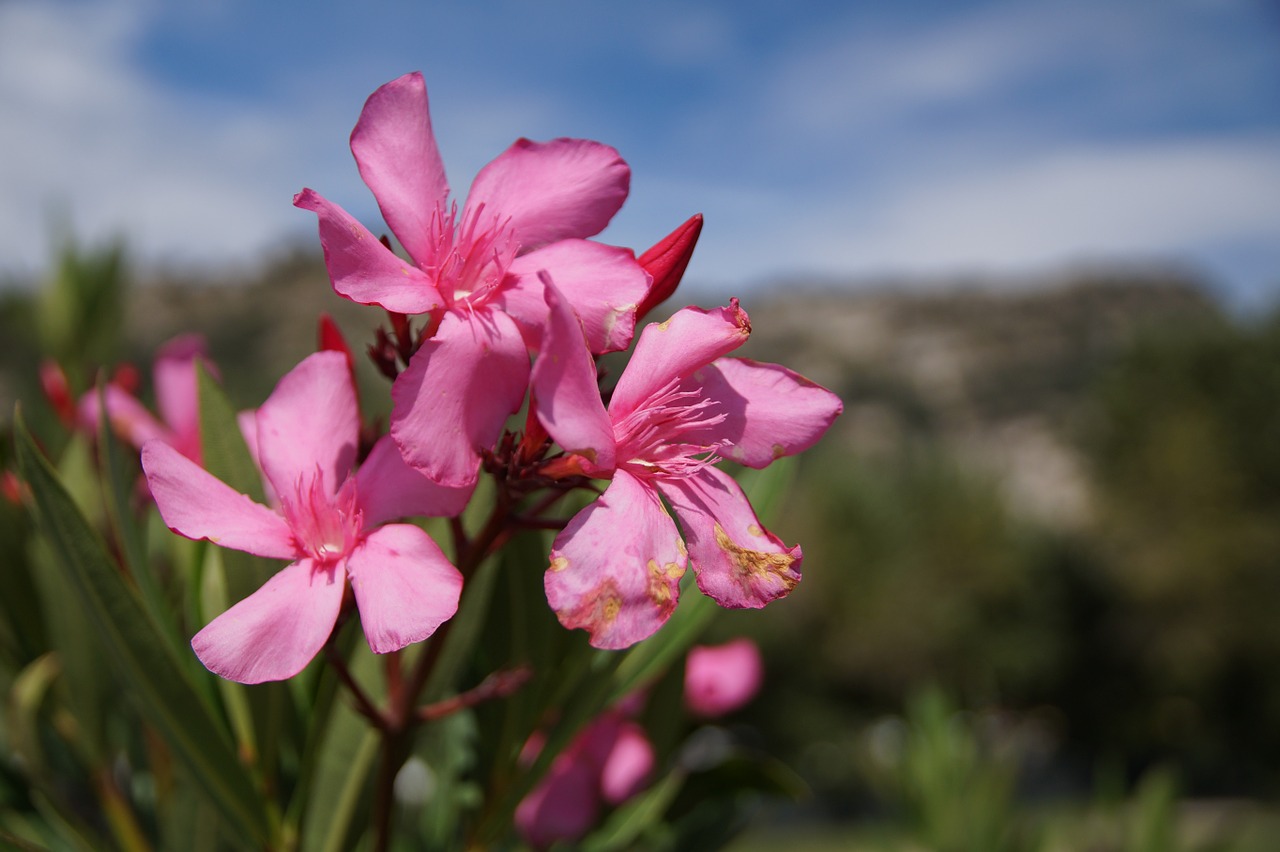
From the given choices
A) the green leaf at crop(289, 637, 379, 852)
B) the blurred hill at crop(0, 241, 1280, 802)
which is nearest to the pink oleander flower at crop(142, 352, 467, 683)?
the green leaf at crop(289, 637, 379, 852)

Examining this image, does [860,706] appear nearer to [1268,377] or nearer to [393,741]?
[1268,377]

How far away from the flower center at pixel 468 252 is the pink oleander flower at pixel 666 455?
126 millimetres

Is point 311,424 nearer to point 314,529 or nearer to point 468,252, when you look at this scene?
point 314,529

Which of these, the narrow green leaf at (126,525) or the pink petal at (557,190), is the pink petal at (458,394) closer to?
the pink petal at (557,190)

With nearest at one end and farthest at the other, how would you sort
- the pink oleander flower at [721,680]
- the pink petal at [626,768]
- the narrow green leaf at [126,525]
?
1. the narrow green leaf at [126,525]
2. the pink petal at [626,768]
3. the pink oleander flower at [721,680]

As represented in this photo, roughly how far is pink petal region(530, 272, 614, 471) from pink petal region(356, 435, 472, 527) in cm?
11

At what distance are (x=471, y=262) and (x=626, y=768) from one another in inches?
27.9

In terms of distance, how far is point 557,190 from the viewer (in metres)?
0.77

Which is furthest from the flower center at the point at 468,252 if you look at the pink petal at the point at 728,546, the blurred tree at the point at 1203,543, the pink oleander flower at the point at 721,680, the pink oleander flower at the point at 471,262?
the blurred tree at the point at 1203,543

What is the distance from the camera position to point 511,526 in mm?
760

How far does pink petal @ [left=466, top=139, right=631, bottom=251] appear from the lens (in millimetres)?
769

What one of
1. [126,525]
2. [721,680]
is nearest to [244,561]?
[126,525]

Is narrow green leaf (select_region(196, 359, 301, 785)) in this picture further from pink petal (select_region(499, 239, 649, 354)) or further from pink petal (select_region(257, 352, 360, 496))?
pink petal (select_region(499, 239, 649, 354))

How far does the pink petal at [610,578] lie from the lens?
63 centimetres
